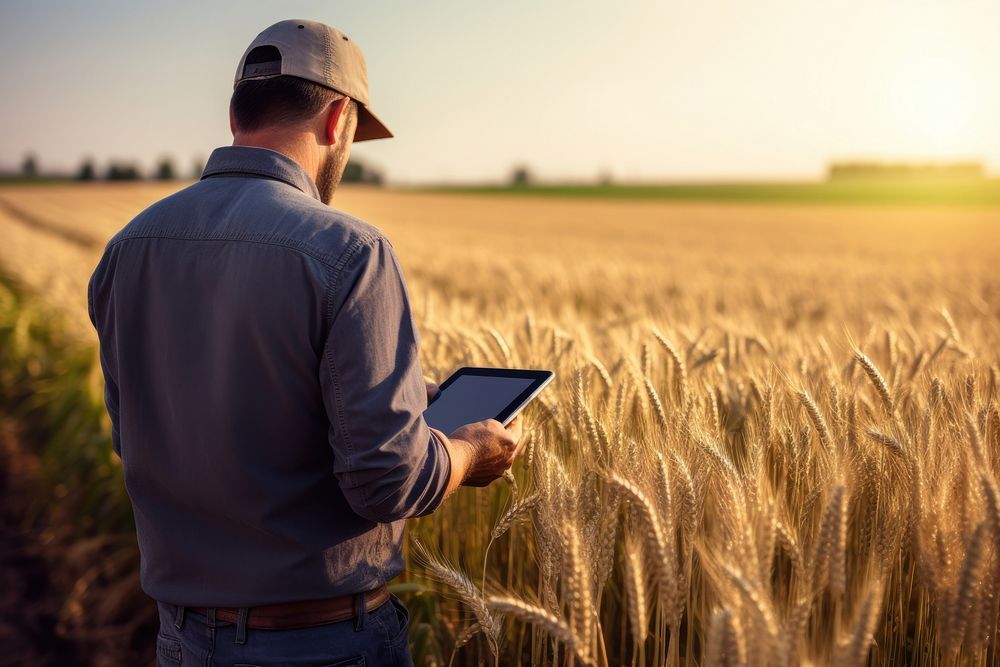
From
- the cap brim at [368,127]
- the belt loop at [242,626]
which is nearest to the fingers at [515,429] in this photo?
the belt loop at [242,626]

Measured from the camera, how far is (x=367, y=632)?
1.67 metres

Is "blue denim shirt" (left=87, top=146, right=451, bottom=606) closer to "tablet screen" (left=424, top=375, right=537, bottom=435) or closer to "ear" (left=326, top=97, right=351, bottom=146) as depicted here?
"ear" (left=326, top=97, right=351, bottom=146)

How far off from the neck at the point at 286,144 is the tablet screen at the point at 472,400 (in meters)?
0.62

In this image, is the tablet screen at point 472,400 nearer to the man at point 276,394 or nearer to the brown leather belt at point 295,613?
the man at point 276,394

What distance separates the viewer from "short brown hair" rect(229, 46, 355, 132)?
159 cm

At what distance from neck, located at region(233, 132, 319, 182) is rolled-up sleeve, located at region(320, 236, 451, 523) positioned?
30 cm

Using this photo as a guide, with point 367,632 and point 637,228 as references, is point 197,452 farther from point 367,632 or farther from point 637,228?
point 637,228

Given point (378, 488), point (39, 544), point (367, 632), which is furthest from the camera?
point (39, 544)

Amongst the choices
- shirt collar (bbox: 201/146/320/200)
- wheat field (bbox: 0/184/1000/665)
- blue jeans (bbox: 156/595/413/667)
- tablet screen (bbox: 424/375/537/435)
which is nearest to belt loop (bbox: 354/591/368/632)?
blue jeans (bbox: 156/595/413/667)

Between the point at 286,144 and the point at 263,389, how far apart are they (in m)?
0.48

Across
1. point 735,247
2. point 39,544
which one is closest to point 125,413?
point 39,544

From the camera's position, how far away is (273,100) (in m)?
1.61

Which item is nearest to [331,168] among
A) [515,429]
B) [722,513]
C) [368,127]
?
[368,127]

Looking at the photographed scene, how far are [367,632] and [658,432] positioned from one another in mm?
799
